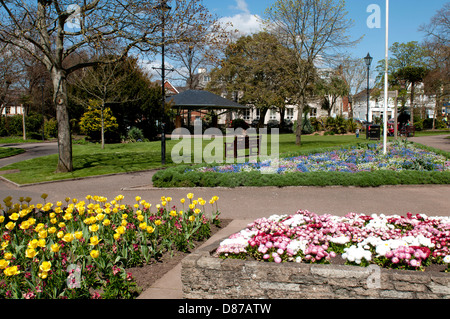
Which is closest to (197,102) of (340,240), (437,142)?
(437,142)

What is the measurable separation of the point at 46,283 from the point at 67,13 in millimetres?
11309

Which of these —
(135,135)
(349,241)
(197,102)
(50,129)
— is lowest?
(349,241)

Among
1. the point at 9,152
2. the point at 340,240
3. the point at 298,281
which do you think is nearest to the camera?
the point at 298,281

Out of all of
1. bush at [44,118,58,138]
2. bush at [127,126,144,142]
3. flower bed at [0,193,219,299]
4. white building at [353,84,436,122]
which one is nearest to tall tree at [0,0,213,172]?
flower bed at [0,193,219,299]

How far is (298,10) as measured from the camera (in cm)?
2191

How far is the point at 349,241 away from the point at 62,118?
467 inches

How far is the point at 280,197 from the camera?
9148mm

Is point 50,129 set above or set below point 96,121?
below

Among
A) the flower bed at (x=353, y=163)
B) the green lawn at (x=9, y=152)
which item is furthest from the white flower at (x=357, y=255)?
the green lawn at (x=9, y=152)

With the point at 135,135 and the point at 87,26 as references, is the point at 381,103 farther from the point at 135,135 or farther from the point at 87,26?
the point at 87,26

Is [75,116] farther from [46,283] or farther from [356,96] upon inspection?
[356,96]

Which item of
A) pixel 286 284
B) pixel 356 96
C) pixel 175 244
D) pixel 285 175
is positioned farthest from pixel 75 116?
pixel 356 96
